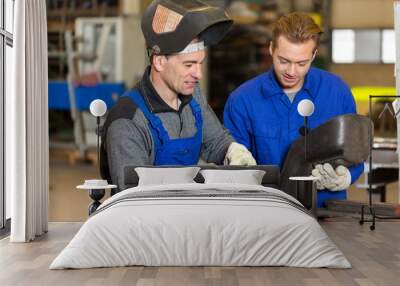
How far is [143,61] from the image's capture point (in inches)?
267

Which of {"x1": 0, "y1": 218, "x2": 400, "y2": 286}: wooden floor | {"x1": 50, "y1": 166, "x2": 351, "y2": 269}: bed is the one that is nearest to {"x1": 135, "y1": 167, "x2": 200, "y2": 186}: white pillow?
{"x1": 0, "y1": 218, "x2": 400, "y2": 286}: wooden floor

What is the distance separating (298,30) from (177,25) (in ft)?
3.46

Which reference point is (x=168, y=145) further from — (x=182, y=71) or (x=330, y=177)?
(x=330, y=177)

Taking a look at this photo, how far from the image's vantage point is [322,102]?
6.50m

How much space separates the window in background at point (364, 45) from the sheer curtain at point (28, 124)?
292cm

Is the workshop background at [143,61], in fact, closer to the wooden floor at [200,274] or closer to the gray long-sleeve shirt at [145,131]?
the gray long-sleeve shirt at [145,131]

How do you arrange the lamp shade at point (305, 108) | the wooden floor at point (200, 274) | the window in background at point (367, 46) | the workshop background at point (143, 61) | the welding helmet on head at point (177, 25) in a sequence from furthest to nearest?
the window in background at point (367, 46) < the workshop background at point (143, 61) < the lamp shade at point (305, 108) < the welding helmet on head at point (177, 25) < the wooden floor at point (200, 274)

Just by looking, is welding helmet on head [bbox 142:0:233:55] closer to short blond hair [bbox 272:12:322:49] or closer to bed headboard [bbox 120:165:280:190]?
short blond hair [bbox 272:12:322:49]

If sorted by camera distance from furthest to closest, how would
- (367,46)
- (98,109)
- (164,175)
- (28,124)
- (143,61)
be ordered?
1. (367,46)
2. (143,61)
3. (98,109)
4. (164,175)
5. (28,124)

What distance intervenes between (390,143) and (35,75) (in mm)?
3256

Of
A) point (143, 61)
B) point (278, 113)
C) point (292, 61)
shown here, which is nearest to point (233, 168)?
point (278, 113)

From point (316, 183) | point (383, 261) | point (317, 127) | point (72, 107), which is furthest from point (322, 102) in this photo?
point (72, 107)

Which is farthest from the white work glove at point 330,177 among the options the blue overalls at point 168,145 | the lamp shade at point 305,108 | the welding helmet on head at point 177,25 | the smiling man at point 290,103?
the welding helmet on head at point 177,25

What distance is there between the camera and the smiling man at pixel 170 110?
244 inches
